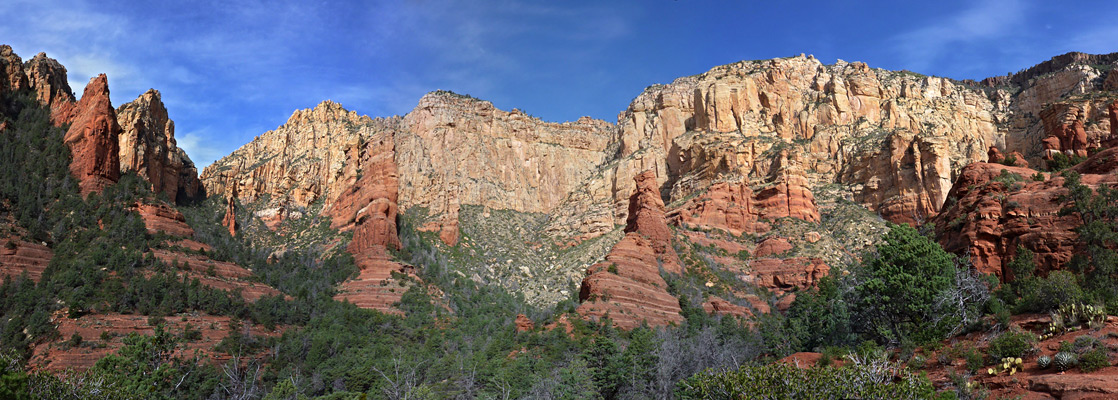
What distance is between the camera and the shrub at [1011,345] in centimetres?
2431

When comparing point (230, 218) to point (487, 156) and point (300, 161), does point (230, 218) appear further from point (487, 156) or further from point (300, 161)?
point (487, 156)

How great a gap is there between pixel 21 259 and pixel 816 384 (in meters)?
62.2

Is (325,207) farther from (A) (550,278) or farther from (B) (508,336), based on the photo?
(B) (508,336)

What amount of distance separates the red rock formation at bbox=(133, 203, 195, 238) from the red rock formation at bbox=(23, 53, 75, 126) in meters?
16.8

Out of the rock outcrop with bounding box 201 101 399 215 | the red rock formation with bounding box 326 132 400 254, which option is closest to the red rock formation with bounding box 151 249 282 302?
the red rock formation with bounding box 326 132 400 254

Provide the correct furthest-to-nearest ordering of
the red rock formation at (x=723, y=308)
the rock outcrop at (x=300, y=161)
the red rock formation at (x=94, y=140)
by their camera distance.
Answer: the rock outcrop at (x=300, y=161), the red rock formation at (x=723, y=308), the red rock formation at (x=94, y=140)

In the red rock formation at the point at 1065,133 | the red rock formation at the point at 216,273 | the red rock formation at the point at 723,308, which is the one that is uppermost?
the red rock formation at the point at 1065,133

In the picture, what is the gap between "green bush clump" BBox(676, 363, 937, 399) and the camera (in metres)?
20.2

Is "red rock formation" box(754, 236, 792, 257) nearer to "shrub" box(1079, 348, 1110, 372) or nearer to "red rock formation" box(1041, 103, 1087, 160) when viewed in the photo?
"red rock formation" box(1041, 103, 1087, 160)

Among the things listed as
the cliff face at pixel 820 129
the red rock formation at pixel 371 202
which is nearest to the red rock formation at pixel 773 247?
the cliff face at pixel 820 129

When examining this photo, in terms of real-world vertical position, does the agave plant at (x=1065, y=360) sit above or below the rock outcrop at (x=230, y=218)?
below

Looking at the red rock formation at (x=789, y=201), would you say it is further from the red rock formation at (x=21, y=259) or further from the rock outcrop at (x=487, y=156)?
the red rock formation at (x=21, y=259)

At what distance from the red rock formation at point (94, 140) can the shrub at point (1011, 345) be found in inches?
3093

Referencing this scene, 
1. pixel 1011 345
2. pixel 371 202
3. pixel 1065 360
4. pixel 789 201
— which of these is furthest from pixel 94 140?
pixel 789 201
